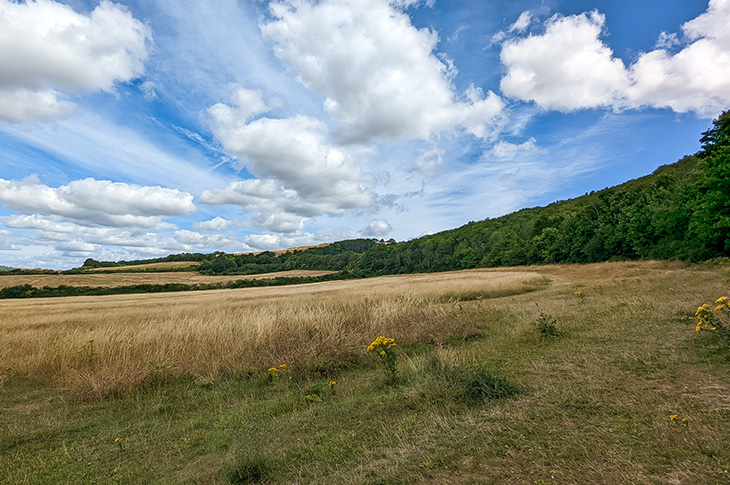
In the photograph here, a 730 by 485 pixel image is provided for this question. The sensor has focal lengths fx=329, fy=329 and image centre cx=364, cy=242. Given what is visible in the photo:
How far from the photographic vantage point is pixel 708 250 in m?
27.2

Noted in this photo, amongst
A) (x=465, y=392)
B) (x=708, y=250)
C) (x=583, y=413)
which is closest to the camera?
(x=583, y=413)

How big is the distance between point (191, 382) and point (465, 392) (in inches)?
240

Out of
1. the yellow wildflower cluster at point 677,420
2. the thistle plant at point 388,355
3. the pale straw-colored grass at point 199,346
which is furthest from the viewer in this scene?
the pale straw-colored grass at point 199,346

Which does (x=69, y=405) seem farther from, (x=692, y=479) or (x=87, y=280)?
(x=87, y=280)

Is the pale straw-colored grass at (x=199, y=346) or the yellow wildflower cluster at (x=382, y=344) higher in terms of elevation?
the yellow wildflower cluster at (x=382, y=344)

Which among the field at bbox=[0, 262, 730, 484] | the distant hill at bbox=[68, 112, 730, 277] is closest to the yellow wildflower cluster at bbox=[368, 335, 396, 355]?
the field at bbox=[0, 262, 730, 484]

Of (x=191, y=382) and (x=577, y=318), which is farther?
(x=577, y=318)

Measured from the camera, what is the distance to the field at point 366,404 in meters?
3.36

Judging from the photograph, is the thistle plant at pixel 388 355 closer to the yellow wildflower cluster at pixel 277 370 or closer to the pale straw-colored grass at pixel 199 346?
the pale straw-colored grass at pixel 199 346

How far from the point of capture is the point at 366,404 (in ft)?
17.6

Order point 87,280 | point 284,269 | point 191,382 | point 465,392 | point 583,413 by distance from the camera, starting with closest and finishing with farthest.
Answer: point 583,413, point 465,392, point 191,382, point 87,280, point 284,269

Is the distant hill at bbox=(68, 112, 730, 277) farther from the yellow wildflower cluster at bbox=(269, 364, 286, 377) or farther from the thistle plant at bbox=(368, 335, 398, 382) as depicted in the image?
the yellow wildflower cluster at bbox=(269, 364, 286, 377)

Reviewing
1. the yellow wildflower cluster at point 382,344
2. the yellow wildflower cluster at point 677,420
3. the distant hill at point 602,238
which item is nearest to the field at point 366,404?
the yellow wildflower cluster at point 677,420

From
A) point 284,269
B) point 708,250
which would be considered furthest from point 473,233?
point 708,250
